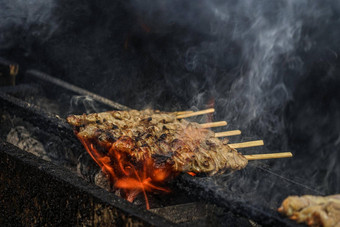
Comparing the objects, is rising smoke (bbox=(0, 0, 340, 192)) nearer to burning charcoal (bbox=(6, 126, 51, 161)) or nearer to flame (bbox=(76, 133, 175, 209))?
burning charcoal (bbox=(6, 126, 51, 161))

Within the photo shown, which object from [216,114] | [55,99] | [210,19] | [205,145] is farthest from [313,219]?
[55,99]

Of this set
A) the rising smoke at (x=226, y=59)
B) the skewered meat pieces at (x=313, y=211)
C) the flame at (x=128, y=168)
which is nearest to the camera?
the skewered meat pieces at (x=313, y=211)

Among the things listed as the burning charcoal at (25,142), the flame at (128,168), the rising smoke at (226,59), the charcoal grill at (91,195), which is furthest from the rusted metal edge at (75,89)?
the flame at (128,168)

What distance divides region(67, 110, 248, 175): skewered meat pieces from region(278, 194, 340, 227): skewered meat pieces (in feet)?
2.76

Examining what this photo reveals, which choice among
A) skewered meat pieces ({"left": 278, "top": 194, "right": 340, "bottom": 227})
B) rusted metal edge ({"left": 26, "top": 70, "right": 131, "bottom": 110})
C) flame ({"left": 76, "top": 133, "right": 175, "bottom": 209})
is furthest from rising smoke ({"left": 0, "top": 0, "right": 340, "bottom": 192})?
skewered meat pieces ({"left": 278, "top": 194, "right": 340, "bottom": 227})

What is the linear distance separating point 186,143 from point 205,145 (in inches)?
9.5

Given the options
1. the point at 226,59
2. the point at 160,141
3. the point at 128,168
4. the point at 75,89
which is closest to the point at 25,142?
the point at 75,89

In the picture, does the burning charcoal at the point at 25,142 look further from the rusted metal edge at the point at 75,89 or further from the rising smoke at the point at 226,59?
the rising smoke at the point at 226,59

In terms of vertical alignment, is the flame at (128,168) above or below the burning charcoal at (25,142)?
above

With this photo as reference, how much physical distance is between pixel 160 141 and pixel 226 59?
2.60 metres

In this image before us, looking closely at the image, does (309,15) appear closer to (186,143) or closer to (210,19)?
(210,19)

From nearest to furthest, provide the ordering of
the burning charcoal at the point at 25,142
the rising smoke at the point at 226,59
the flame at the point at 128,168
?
1. the flame at the point at 128,168
2. the burning charcoal at the point at 25,142
3. the rising smoke at the point at 226,59

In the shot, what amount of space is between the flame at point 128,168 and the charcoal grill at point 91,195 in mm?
208

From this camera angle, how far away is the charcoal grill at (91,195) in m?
2.87
